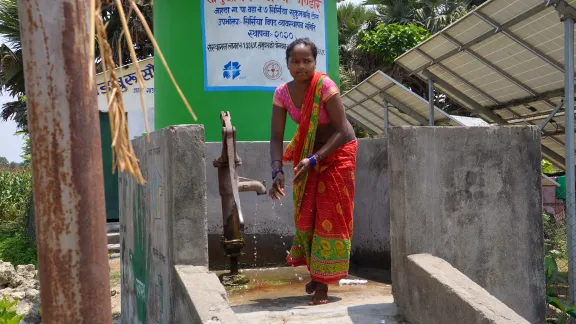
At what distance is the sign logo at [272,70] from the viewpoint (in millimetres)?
6188

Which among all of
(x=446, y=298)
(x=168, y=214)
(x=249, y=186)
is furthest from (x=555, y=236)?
(x=168, y=214)

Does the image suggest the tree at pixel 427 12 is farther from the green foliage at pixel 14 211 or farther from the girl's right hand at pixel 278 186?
the girl's right hand at pixel 278 186

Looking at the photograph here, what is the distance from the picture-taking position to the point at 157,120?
22.0 feet

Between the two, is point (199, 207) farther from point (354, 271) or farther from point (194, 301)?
point (354, 271)

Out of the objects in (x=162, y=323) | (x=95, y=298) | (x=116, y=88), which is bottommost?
(x=162, y=323)

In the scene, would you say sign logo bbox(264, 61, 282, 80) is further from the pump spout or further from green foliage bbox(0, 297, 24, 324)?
green foliage bbox(0, 297, 24, 324)

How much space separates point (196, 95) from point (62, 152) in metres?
4.33

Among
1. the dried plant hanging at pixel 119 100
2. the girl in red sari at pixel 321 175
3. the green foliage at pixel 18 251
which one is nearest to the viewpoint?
the dried plant hanging at pixel 119 100

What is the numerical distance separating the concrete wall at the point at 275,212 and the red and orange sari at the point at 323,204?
127cm

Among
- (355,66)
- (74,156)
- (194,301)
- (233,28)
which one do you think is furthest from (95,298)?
(355,66)

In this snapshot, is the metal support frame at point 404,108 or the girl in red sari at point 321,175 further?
the metal support frame at point 404,108

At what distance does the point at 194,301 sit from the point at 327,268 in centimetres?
111

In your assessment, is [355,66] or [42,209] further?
[355,66]

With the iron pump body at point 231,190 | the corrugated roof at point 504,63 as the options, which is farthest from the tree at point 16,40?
the iron pump body at point 231,190
